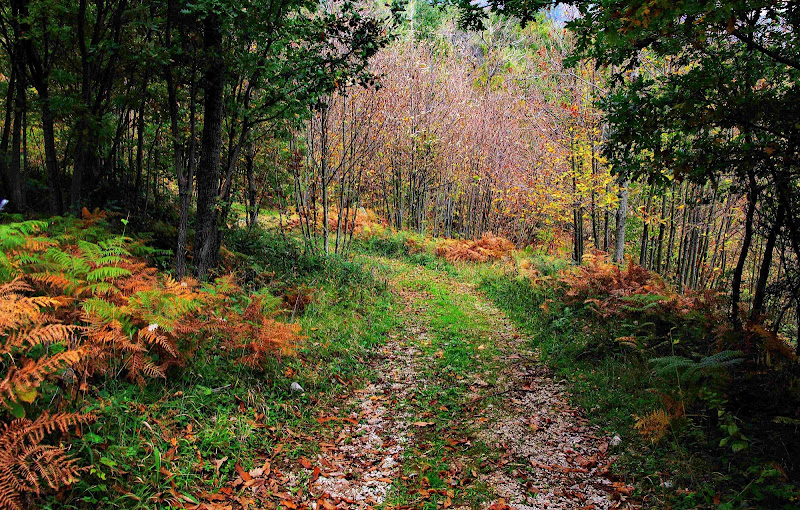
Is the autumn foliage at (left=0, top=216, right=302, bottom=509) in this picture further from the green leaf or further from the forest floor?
the forest floor

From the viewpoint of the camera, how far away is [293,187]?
11781 millimetres

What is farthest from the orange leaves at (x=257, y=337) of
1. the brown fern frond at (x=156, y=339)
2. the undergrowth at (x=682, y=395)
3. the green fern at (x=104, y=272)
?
the undergrowth at (x=682, y=395)

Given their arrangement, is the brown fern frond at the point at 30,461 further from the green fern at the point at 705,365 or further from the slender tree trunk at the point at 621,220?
the slender tree trunk at the point at 621,220

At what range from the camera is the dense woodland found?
356cm

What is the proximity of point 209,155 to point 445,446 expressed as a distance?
197 inches

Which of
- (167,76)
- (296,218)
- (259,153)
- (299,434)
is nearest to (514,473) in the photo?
(299,434)

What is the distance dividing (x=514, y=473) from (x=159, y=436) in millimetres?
3033

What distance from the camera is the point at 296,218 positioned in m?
15.1

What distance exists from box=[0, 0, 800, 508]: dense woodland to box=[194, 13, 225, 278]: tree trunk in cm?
3

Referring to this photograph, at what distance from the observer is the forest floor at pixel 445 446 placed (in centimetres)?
357

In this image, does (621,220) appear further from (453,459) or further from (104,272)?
(104,272)

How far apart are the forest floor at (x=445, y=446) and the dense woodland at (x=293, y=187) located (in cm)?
67

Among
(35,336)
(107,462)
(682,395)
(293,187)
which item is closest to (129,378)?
(35,336)

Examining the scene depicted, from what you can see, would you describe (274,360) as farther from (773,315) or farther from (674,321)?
(773,315)
